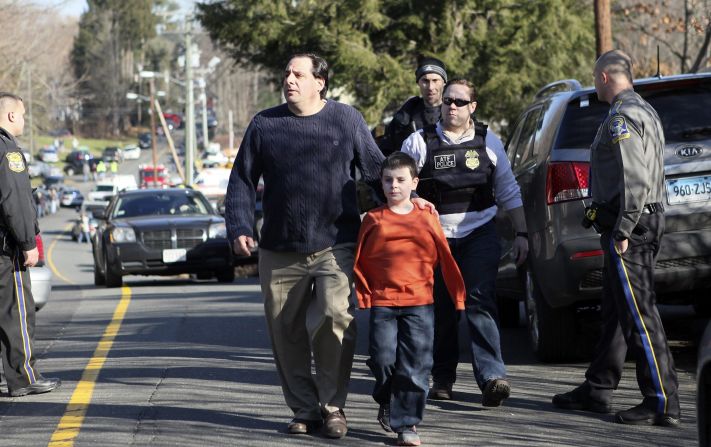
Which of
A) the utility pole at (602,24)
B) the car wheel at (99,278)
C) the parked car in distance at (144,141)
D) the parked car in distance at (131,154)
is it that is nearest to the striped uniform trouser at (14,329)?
the car wheel at (99,278)

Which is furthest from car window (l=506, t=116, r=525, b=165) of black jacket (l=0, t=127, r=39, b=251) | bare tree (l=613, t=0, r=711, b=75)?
bare tree (l=613, t=0, r=711, b=75)

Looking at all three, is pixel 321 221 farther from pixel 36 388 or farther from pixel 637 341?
pixel 36 388

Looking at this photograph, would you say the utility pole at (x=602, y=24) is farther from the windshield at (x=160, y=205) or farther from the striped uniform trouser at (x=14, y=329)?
the striped uniform trouser at (x=14, y=329)

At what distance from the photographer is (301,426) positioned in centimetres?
709

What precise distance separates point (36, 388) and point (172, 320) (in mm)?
4703

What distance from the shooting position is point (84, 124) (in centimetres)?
15662

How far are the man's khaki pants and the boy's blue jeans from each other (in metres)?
0.20

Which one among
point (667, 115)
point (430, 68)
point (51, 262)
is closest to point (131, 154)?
point (51, 262)

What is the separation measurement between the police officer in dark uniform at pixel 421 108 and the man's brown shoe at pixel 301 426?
2270 millimetres

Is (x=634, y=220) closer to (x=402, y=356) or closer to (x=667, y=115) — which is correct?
(x=402, y=356)

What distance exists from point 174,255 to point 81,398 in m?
11.3

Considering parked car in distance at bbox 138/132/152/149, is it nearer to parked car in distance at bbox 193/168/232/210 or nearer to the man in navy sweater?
parked car in distance at bbox 193/168/232/210

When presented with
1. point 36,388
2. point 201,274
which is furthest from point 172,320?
point 201,274

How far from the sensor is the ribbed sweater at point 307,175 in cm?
707
